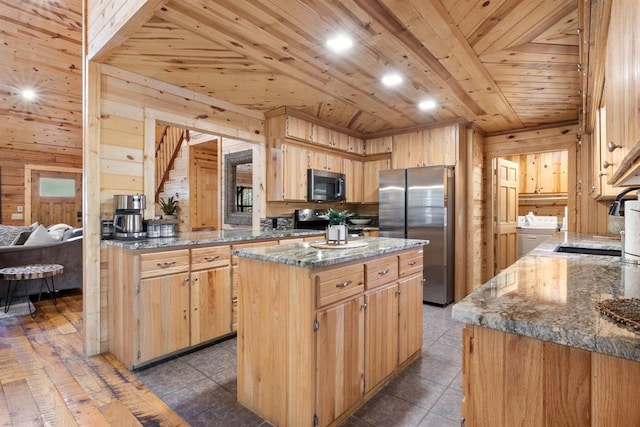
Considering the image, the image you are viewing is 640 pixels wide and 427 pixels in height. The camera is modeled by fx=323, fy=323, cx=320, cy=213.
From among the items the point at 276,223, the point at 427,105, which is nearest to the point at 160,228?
the point at 276,223

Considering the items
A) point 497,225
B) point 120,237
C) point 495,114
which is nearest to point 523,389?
point 120,237

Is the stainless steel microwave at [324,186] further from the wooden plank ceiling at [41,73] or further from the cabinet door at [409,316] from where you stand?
the wooden plank ceiling at [41,73]

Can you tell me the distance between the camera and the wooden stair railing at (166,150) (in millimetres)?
6211

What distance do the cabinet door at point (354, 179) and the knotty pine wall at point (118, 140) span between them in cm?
233

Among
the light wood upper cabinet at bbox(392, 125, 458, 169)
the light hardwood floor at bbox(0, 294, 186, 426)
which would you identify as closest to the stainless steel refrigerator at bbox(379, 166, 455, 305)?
the light wood upper cabinet at bbox(392, 125, 458, 169)

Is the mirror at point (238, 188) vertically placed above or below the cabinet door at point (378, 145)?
below

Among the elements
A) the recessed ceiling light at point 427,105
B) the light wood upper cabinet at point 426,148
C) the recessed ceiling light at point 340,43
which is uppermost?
the recessed ceiling light at point 340,43

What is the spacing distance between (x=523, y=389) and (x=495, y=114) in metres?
3.97

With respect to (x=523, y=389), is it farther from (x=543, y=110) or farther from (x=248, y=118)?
(x=543, y=110)

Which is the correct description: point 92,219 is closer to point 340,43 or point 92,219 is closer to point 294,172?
point 294,172

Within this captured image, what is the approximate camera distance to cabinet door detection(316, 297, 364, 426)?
1685 millimetres

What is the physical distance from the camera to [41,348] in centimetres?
275

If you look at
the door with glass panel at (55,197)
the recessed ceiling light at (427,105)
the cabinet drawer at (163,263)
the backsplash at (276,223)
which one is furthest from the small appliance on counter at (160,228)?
the door with glass panel at (55,197)

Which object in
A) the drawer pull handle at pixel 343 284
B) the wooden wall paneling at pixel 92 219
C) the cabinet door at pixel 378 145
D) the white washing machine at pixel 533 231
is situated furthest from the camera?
the white washing machine at pixel 533 231
